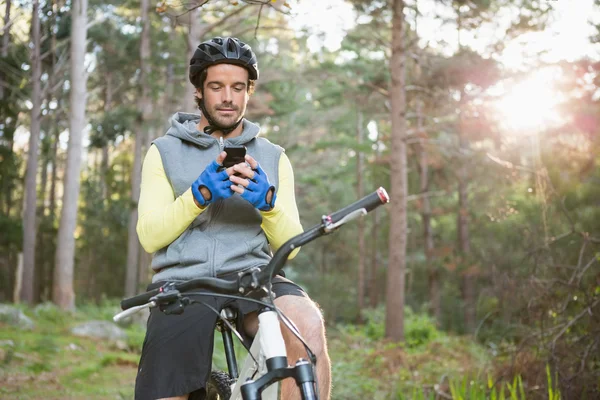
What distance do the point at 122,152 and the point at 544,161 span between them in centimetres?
2826

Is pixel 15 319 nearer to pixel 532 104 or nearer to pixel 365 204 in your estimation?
pixel 532 104

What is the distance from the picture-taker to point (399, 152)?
1541 centimetres

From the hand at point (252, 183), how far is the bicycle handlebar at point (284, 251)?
1.56ft

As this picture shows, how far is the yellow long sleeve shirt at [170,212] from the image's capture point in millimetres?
2762

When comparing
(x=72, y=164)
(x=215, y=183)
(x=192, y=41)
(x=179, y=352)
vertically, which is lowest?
(x=179, y=352)

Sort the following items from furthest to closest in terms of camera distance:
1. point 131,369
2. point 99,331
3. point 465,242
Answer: point 465,242
point 99,331
point 131,369

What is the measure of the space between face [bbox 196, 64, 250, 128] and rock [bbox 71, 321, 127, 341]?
9.88m

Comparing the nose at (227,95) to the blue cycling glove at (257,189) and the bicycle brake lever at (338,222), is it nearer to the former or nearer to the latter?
the blue cycling glove at (257,189)

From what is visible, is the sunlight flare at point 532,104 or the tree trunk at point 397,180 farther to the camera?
the tree trunk at point 397,180

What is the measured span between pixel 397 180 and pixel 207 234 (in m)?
12.8

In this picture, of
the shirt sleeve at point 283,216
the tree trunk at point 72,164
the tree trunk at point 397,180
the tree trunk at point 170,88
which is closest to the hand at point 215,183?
the shirt sleeve at point 283,216

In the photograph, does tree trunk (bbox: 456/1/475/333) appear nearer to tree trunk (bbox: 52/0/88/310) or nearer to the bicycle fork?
tree trunk (bbox: 52/0/88/310)

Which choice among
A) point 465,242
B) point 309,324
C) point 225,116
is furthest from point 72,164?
point 309,324

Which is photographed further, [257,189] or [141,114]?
→ [141,114]
